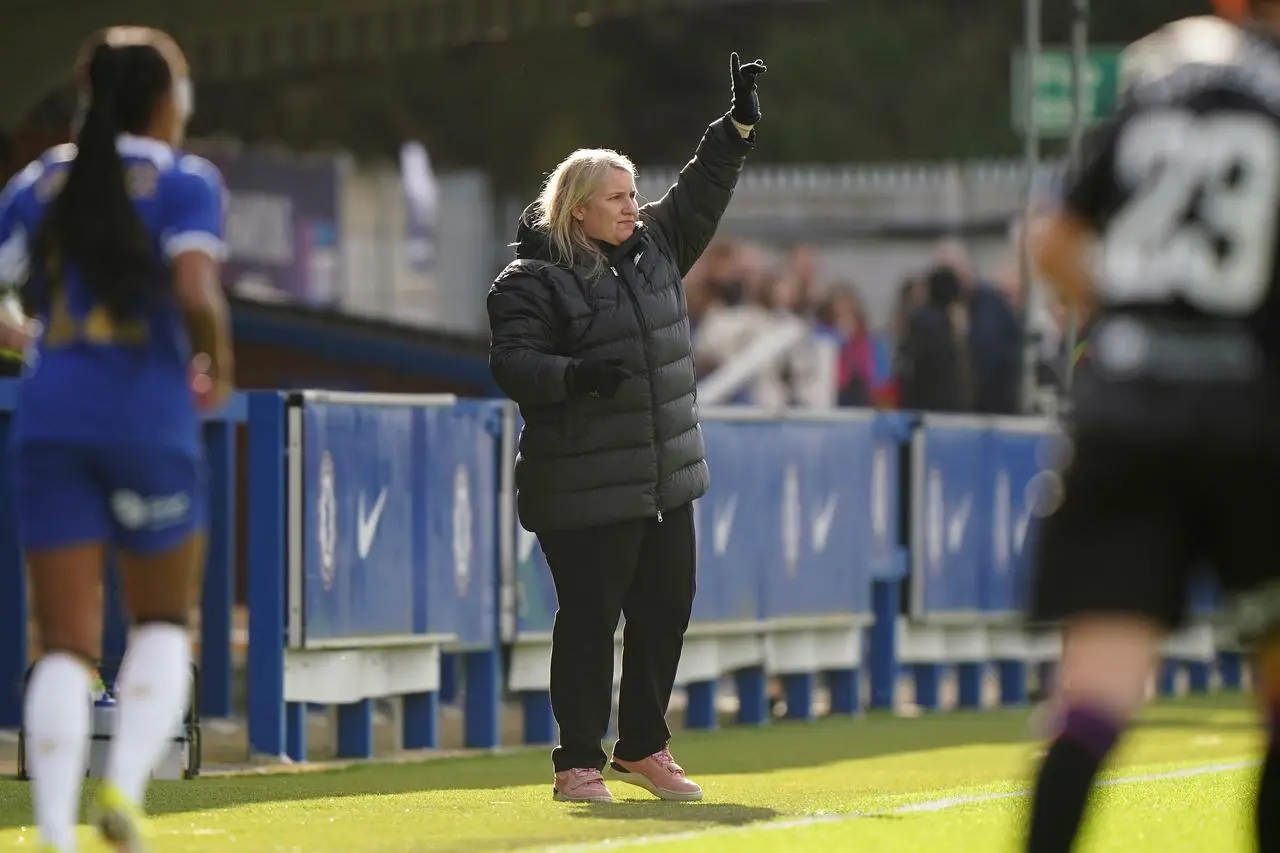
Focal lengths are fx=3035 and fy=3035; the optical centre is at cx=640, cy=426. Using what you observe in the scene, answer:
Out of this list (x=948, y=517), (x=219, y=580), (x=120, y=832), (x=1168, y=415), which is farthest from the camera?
(x=948, y=517)

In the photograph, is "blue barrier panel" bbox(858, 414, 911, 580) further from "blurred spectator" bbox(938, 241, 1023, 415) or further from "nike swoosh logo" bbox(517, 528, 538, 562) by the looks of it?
"blurred spectator" bbox(938, 241, 1023, 415)

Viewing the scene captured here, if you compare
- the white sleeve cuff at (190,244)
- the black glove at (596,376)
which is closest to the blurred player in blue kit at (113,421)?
the white sleeve cuff at (190,244)

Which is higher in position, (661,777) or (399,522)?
(399,522)

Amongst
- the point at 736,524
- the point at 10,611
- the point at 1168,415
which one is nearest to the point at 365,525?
the point at 10,611

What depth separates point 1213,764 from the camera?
1004 cm

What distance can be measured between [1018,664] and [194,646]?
4758mm

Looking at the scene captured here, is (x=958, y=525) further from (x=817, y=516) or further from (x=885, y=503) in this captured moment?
(x=817, y=516)

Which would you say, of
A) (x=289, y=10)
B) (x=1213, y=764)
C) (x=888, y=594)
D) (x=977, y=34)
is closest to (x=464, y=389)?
(x=888, y=594)

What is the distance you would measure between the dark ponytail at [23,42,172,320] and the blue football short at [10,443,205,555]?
0.28 m

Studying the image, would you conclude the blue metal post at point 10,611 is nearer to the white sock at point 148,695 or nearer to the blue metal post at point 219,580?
the blue metal post at point 219,580

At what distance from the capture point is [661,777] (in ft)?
28.3

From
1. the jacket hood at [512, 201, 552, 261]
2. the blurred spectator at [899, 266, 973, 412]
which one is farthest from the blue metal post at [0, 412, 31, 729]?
the blurred spectator at [899, 266, 973, 412]

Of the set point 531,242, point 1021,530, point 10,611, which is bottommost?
point 10,611

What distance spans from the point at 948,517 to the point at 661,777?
6278 millimetres
